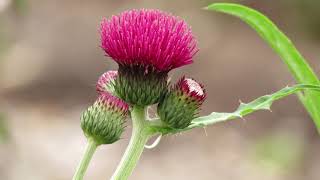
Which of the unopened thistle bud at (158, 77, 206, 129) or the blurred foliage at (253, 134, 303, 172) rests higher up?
the unopened thistle bud at (158, 77, 206, 129)

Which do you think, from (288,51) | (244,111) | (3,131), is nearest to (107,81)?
(244,111)

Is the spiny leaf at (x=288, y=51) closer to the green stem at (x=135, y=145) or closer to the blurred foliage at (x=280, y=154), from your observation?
the green stem at (x=135, y=145)

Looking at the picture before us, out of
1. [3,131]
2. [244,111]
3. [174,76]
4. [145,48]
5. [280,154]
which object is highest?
[145,48]

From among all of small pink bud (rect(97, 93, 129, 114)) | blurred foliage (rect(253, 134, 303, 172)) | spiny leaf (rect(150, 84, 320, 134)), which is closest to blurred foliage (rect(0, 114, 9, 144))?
small pink bud (rect(97, 93, 129, 114))

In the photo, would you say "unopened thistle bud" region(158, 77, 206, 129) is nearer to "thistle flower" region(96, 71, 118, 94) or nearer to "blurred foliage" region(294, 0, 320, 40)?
"thistle flower" region(96, 71, 118, 94)

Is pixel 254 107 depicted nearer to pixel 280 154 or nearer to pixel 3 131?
pixel 3 131

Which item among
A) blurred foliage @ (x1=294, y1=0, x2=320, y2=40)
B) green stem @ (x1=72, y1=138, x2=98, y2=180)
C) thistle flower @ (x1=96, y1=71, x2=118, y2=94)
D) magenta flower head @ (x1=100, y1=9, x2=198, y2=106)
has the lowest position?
blurred foliage @ (x1=294, y1=0, x2=320, y2=40)
